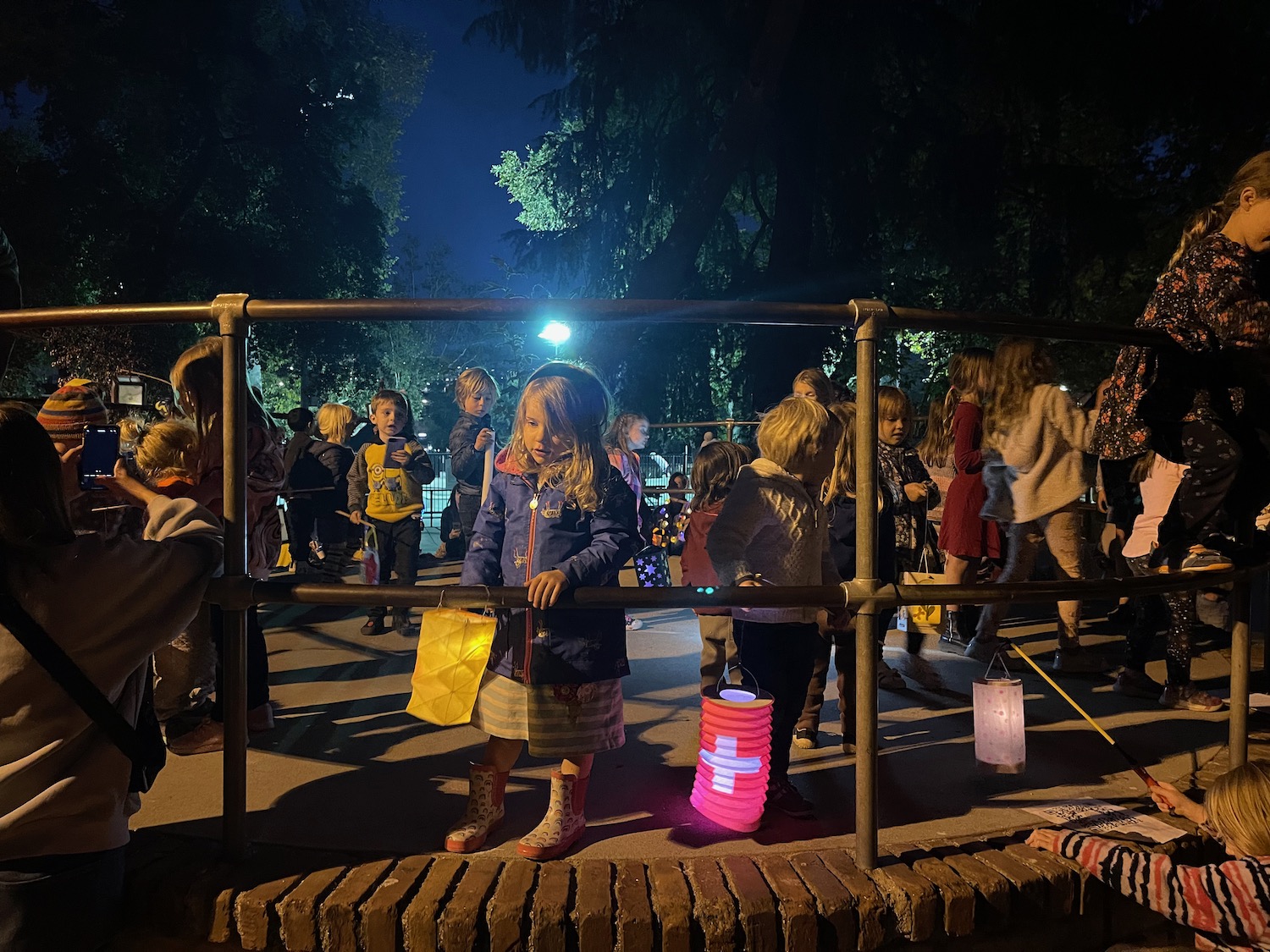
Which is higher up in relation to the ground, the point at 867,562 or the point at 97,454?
the point at 97,454

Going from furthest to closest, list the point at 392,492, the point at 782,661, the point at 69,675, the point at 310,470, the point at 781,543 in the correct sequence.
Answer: the point at 310,470 < the point at 392,492 < the point at 781,543 < the point at 782,661 < the point at 69,675

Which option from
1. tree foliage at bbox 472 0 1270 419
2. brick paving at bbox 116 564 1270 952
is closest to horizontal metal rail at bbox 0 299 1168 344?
brick paving at bbox 116 564 1270 952

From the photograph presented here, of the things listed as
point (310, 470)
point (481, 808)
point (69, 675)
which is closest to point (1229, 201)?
point (481, 808)

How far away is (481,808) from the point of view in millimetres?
2422

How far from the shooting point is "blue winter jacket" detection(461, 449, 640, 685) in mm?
2412

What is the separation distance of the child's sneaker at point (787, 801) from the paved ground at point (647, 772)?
0.14 feet

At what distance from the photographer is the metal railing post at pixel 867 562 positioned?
210 cm

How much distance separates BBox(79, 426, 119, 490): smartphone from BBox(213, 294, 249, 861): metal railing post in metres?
0.64

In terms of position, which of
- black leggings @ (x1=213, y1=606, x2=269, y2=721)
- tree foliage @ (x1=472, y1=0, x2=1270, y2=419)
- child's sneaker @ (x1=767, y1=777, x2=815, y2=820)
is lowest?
child's sneaker @ (x1=767, y1=777, x2=815, y2=820)

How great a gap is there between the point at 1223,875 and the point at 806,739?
60.6 inches

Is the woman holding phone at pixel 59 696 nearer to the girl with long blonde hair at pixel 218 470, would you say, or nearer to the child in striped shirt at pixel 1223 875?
the girl with long blonde hair at pixel 218 470

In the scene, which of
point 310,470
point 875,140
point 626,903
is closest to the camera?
point 626,903

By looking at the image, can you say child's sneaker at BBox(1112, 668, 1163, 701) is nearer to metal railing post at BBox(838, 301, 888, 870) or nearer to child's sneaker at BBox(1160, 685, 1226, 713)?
child's sneaker at BBox(1160, 685, 1226, 713)

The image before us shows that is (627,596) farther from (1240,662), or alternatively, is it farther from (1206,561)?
(1240,662)
